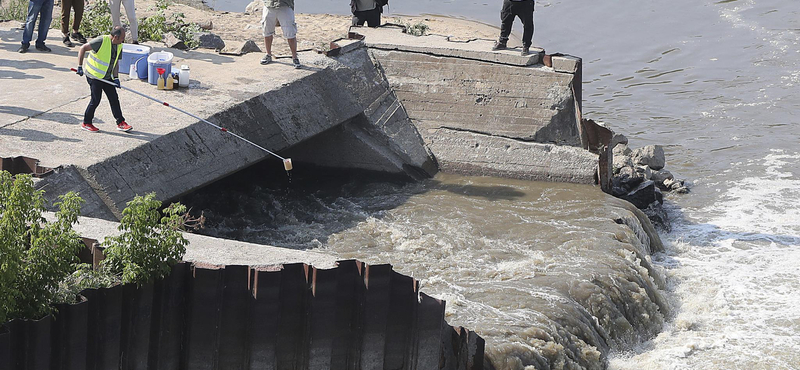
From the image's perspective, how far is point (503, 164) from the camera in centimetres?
1293

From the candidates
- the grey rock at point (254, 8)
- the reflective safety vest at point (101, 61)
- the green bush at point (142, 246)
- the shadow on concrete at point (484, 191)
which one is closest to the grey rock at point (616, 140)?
the shadow on concrete at point (484, 191)

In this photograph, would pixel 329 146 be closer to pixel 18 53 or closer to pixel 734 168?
pixel 18 53

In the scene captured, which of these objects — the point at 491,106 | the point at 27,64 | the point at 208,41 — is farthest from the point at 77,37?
the point at 491,106

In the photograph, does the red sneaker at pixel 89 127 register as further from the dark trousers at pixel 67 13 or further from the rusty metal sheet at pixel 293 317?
the rusty metal sheet at pixel 293 317

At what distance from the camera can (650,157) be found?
14.7 meters

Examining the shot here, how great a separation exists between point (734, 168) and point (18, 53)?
1092 centimetres

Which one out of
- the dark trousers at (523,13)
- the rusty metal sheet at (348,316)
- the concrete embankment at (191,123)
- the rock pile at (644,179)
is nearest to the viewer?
the rusty metal sheet at (348,316)

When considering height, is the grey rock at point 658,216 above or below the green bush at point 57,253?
below

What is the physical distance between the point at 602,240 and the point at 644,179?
131 inches

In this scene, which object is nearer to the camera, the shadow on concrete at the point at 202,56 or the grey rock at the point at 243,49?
the shadow on concrete at the point at 202,56

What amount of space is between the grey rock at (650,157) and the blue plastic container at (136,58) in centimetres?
742

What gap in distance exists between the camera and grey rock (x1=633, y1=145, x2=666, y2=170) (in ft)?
47.9

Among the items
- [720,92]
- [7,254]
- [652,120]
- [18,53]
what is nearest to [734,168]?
[652,120]

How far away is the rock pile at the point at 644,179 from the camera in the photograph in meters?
13.0
